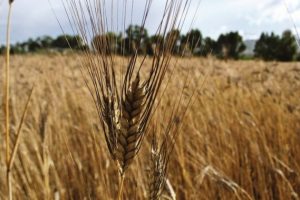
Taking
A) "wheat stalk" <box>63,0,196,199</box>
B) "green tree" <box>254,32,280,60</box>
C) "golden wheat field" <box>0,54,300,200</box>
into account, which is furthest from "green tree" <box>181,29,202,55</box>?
"green tree" <box>254,32,280,60</box>

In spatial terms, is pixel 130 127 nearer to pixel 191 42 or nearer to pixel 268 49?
pixel 191 42

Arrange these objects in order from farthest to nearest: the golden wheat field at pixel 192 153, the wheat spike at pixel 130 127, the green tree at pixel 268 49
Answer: the green tree at pixel 268 49 < the golden wheat field at pixel 192 153 < the wheat spike at pixel 130 127

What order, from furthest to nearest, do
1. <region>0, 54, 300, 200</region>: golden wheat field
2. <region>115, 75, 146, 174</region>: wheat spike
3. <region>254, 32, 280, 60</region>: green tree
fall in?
1. <region>254, 32, 280, 60</region>: green tree
2. <region>0, 54, 300, 200</region>: golden wheat field
3. <region>115, 75, 146, 174</region>: wheat spike

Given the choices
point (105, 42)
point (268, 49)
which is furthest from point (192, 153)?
point (268, 49)

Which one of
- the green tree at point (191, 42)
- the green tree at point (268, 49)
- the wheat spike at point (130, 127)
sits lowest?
the green tree at point (268, 49)

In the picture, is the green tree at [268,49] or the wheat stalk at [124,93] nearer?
the wheat stalk at [124,93]

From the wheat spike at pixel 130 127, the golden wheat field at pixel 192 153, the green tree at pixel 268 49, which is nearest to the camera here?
the wheat spike at pixel 130 127

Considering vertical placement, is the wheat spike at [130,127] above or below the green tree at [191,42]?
below

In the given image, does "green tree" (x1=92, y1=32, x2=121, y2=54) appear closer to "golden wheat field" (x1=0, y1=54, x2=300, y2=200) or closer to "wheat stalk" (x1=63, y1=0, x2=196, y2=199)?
"wheat stalk" (x1=63, y1=0, x2=196, y2=199)

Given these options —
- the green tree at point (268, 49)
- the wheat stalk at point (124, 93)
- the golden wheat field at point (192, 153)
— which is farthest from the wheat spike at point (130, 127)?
the green tree at point (268, 49)

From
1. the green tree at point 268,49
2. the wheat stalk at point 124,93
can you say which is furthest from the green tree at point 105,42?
the green tree at point 268,49

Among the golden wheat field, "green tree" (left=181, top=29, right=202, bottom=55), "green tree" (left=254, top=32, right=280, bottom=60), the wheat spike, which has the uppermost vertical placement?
"green tree" (left=181, top=29, right=202, bottom=55)

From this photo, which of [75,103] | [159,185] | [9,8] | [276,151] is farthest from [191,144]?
[9,8]

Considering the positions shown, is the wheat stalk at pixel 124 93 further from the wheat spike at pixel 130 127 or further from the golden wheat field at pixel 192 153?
the golden wheat field at pixel 192 153
